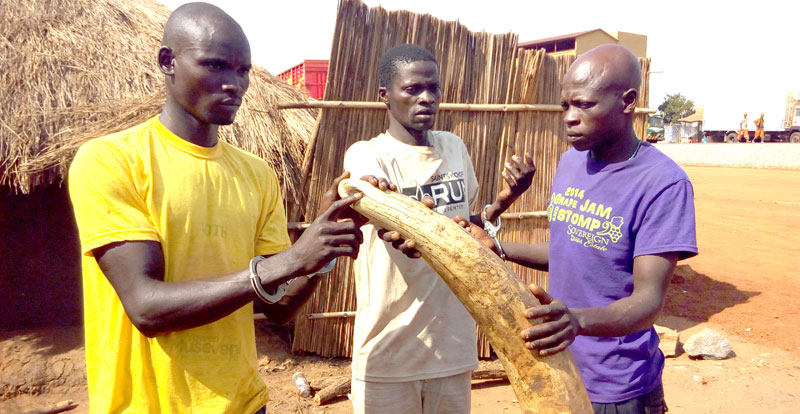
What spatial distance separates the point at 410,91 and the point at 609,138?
1.04m

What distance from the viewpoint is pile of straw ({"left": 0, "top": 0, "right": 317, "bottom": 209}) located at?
16.4ft

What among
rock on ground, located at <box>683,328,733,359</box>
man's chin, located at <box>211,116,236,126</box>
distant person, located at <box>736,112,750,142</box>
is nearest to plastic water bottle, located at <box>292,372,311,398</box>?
man's chin, located at <box>211,116,236,126</box>

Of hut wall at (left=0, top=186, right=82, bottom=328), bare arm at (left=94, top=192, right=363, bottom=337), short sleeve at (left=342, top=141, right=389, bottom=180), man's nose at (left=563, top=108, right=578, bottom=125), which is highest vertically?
man's nose at (left=563, top=108, right=578, bottom=125)

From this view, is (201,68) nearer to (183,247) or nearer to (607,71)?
(183,247)

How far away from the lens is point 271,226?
1.97 meters

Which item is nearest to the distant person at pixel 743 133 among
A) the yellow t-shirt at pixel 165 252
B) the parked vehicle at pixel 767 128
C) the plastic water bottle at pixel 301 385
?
the parked vehicle at pixel 767 128

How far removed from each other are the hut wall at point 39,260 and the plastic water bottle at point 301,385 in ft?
8.99

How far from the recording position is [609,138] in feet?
6.72

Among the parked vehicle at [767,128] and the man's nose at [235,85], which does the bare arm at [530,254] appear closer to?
the man's nose at [235,85]

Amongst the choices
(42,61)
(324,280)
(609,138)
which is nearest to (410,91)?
(609,138)

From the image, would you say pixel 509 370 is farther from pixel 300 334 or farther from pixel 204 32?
pixel 300 334

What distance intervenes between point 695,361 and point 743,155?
975 inches

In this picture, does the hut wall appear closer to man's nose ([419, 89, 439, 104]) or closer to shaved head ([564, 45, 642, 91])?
man's nose ([419, 89, 439, 104])

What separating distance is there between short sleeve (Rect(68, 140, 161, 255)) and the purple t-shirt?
4.84ft
